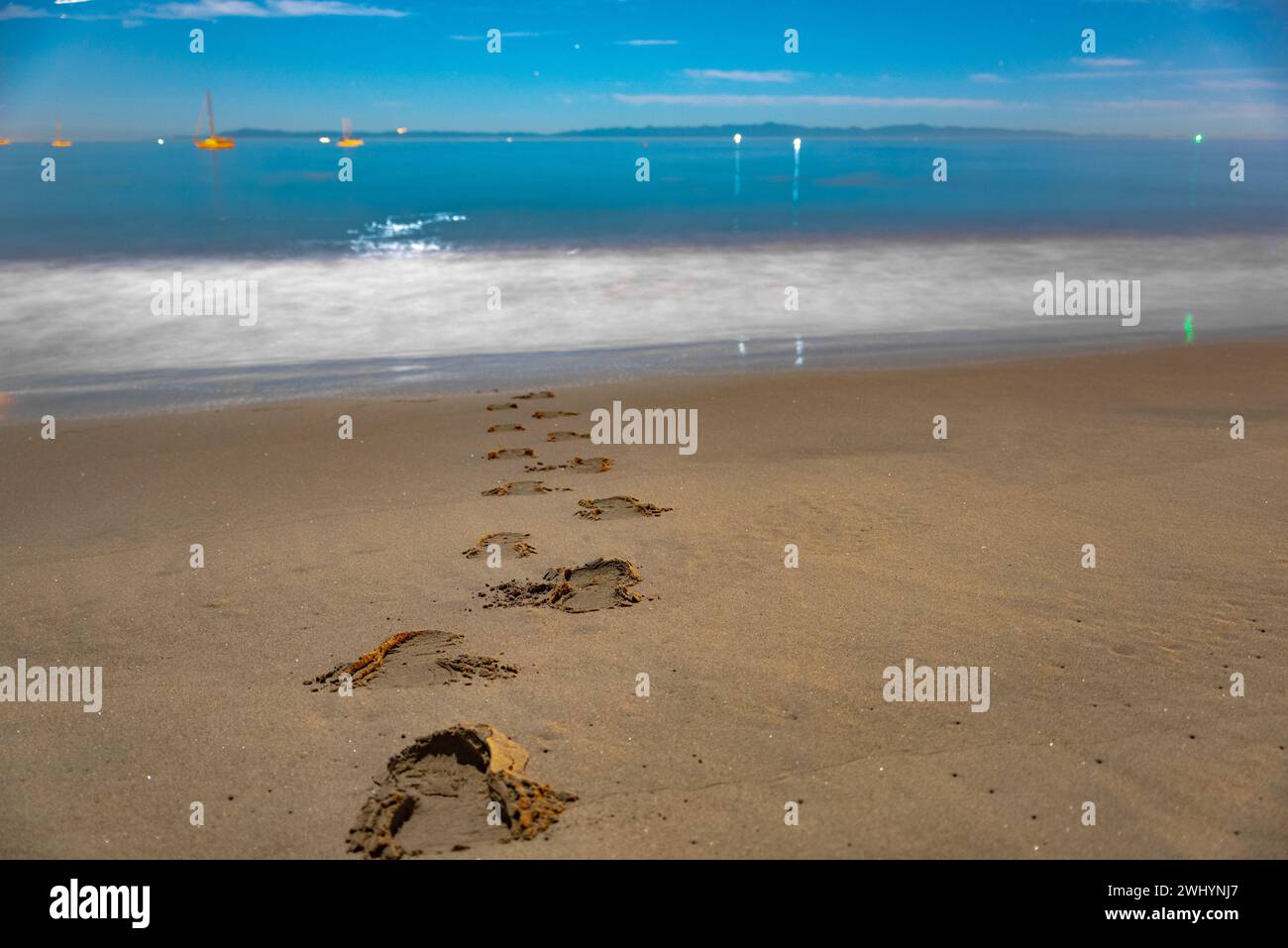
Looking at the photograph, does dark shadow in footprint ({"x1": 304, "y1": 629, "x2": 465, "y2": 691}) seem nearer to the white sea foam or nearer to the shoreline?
the shoreline

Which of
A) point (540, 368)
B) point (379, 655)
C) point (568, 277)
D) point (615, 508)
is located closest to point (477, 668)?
point (379, 655)

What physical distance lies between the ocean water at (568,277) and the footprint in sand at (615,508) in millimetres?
5328

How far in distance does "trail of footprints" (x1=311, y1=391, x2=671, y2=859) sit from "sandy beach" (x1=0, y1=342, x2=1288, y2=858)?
1cm

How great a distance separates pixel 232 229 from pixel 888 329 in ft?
74.0

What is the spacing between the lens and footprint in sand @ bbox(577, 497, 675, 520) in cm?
620

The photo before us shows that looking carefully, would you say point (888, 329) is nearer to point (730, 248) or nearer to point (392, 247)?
point (730, 248)

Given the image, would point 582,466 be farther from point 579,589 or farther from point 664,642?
point 664,642

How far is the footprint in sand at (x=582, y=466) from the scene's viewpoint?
726cm

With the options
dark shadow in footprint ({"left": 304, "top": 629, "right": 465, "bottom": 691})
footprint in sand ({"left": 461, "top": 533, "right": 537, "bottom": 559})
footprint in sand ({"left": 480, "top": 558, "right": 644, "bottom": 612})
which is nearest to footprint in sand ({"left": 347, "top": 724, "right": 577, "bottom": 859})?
dark shadow in footprint ({"left": 304, "top": 629, "right": 465, "bottom": 691})

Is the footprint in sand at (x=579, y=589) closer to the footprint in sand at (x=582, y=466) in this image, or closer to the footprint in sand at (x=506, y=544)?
the footprint in sand at (x=506, y=544)

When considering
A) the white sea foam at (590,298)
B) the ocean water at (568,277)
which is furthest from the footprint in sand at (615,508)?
the white sea foam at (590,298)

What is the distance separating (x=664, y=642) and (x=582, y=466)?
307cm
